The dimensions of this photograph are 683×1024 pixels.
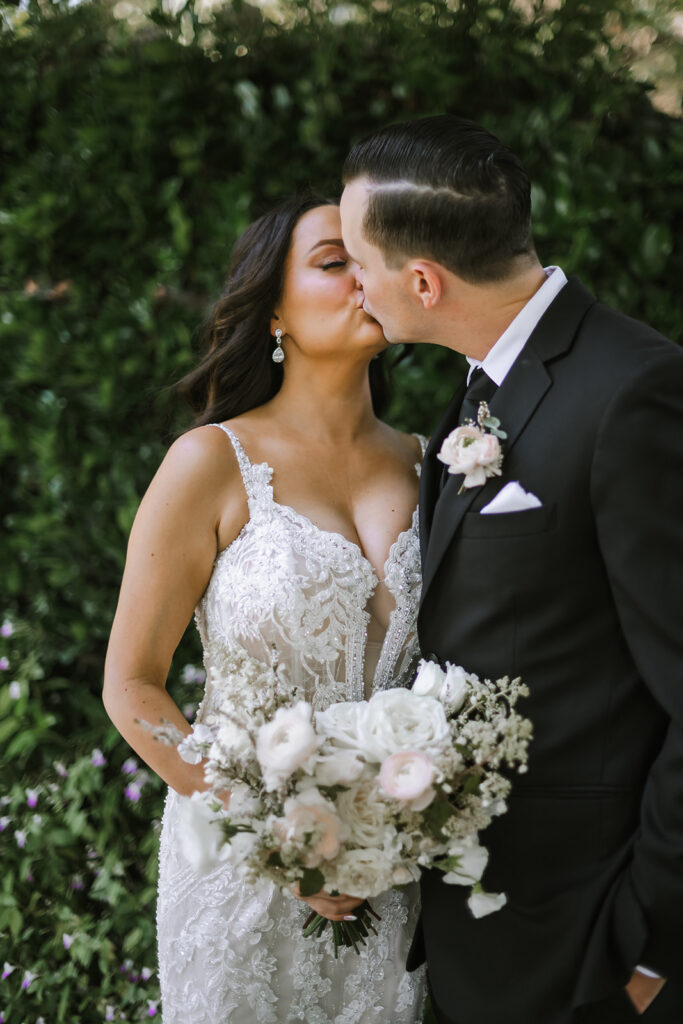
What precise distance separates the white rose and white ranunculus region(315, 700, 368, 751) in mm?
111

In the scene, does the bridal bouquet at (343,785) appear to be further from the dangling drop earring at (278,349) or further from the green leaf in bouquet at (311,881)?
the dangling drop earring at (278,349)

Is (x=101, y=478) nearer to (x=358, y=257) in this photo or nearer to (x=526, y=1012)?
(x=358, y=257)

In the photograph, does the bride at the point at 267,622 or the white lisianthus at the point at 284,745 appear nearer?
the white lisianthus at the point at 284,745

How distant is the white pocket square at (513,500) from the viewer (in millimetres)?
1680

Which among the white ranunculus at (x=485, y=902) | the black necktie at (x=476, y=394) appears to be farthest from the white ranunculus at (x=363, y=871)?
the black necktie at (x=476, y=394)

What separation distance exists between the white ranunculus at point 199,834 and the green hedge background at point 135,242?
6.25 ft

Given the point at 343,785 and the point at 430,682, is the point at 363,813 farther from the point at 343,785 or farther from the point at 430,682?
the point at 430,682

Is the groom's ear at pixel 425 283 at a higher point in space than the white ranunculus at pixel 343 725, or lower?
higher

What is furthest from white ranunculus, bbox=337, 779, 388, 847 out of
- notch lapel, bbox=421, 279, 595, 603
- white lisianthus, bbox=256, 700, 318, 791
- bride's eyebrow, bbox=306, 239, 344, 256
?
bride's eyebrow, bbox=306, 239, 344, 256

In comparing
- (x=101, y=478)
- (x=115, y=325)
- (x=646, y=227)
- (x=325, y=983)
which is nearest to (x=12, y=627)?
(x=101, y=478)

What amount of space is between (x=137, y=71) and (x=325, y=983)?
3.08 metres

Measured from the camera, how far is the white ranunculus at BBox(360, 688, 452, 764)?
1483 millimetres

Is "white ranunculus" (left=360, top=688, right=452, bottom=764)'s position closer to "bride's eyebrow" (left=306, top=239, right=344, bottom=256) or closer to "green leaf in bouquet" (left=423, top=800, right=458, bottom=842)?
"green leaf in bouquet" (left=423, top=800, right=458, bottom=842)

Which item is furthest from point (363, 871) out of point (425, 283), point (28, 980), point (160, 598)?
point (28, 980)
